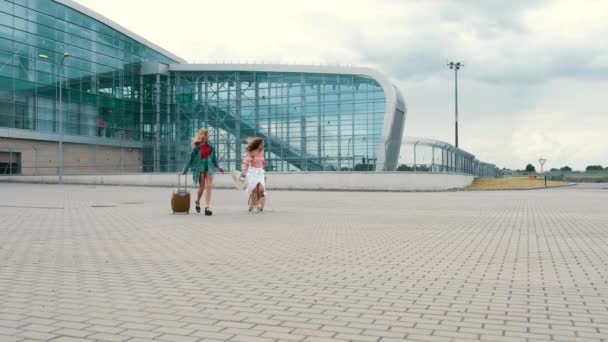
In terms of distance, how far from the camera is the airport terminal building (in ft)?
143

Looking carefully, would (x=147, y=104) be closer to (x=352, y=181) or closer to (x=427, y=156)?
(x=352, y=181)

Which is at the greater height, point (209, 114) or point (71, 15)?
point (71, 15)

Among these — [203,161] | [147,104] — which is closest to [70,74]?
[147,104]

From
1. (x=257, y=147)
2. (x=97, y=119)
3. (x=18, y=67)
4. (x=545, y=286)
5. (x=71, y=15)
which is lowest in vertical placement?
(x=545, y=286)

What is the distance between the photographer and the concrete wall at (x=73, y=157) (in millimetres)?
42875

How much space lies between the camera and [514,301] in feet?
15.7

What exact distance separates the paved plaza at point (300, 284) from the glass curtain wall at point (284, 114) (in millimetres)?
37161

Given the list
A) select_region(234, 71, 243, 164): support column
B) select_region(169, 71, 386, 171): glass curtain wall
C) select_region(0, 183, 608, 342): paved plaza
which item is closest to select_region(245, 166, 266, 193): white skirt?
select_region(0, 183, 608, 342): paved plaza

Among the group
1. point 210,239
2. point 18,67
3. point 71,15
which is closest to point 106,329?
point 210,239

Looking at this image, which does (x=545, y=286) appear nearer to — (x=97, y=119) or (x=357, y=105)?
(x=357, y=105)

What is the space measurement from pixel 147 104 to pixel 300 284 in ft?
174

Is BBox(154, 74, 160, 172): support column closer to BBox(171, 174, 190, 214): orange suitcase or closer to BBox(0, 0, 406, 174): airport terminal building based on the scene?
BBox(0, 0, 406, 174): airport terminal building

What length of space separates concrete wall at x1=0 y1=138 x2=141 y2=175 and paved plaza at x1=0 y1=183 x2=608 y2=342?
116 feet

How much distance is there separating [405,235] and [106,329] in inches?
251
